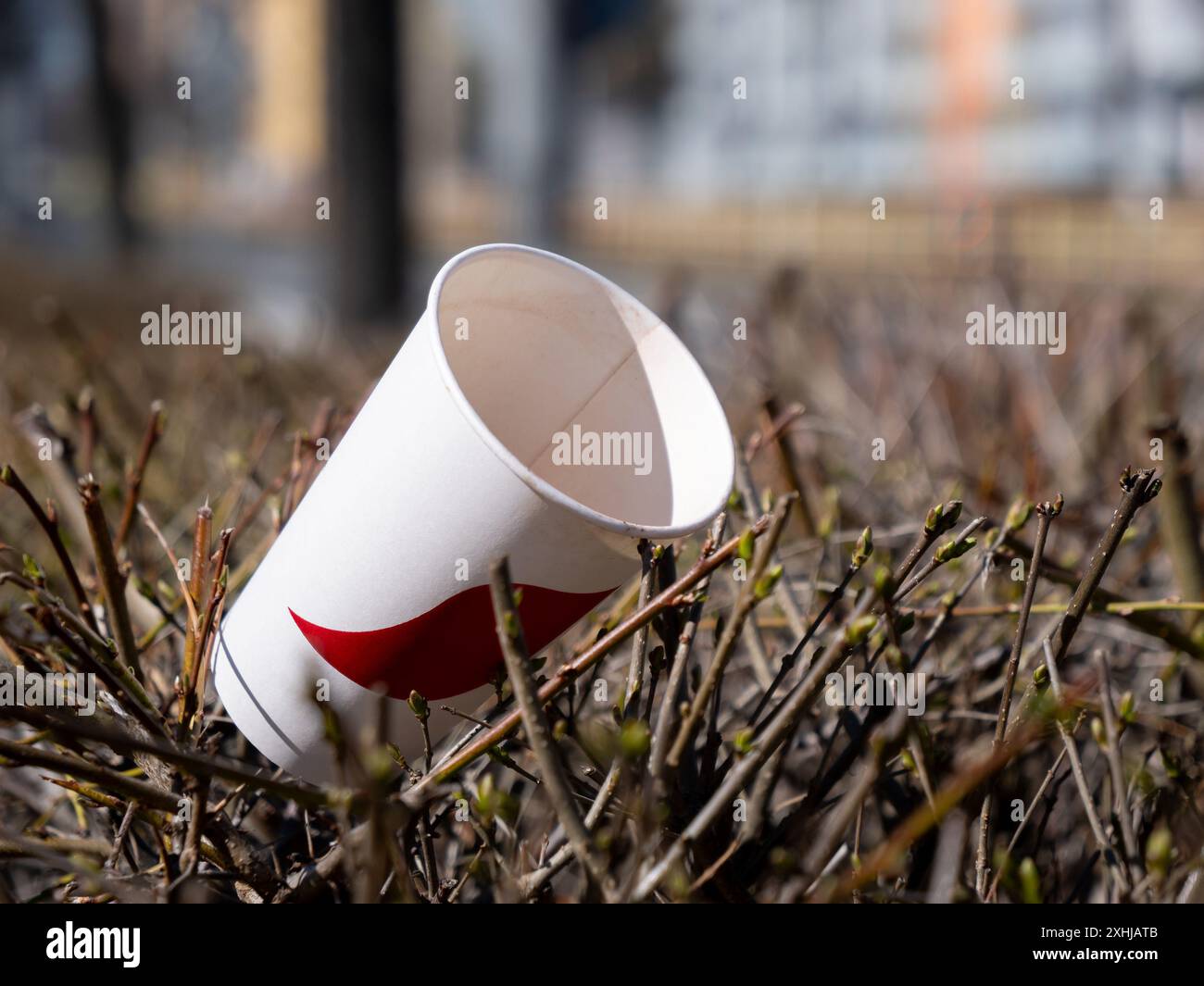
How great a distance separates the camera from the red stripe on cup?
1.27 m

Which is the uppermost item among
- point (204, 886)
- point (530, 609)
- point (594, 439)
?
point (594, 439)

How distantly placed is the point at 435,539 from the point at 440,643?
4.4 inches

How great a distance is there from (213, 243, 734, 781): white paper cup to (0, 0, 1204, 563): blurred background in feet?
1.00

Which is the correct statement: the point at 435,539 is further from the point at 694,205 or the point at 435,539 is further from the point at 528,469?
the point at 694,205

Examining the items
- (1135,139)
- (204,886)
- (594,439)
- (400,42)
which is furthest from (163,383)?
(1135,139)

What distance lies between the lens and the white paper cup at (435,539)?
1.24m

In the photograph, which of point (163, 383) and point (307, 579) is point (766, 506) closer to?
point (307, 579)

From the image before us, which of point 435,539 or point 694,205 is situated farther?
point 694,205

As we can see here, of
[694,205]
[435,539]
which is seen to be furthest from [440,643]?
[694,205]

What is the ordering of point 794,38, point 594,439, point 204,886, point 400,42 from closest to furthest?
1. point 204,886
2. point 594,439
3. point 400,42
4. point 794,38

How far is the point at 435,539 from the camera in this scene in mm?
1253

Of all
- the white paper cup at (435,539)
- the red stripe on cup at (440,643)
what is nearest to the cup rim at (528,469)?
the white paper cup at (435,539)

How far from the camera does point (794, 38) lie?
19203 millimetres

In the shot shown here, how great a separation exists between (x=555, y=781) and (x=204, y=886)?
0.46m
